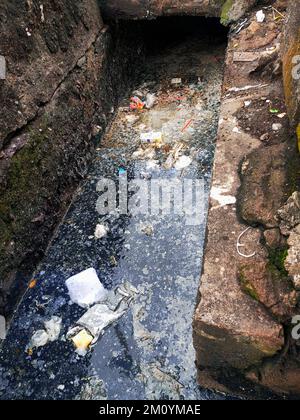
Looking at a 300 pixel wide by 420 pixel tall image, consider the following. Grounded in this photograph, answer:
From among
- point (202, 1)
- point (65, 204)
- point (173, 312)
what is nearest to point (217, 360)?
point (173, 312)

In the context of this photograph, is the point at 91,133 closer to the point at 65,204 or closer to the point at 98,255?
the point at 65,204

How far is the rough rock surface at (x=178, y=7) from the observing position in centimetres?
341

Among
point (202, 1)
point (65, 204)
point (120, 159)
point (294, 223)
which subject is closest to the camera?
point (294, 223)

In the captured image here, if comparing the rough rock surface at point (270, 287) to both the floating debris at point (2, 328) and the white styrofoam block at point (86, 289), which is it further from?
the floating debris at point (2, 328)

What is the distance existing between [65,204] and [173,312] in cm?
132

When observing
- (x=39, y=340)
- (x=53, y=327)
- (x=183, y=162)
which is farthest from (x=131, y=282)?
(x=183, y=162)

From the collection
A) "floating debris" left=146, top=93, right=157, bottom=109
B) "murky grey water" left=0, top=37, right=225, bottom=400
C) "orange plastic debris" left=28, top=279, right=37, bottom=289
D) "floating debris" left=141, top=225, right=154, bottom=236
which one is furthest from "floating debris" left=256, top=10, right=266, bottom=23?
"orange plastic debris" left=28, top=279, right=37, bottom=289

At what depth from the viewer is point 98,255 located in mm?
2480

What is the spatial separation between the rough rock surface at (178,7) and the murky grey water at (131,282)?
2.98 ft

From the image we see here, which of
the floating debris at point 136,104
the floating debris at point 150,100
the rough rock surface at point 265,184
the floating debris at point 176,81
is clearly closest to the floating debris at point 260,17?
the floating debris at point 176,81

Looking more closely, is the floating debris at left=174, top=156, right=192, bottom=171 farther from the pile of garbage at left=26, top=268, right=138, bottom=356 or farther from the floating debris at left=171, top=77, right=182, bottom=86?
the floating debris at left=171, top=77, right=182, bottom=86

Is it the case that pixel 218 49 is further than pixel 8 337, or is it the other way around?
pixel 218 49

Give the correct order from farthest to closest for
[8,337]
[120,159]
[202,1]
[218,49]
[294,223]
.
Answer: [218,49]
[202,1]
[120,159]
[8,337]
[294,223]

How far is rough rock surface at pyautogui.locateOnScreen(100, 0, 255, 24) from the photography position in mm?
3410
